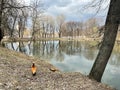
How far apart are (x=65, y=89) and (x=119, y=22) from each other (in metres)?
3.21

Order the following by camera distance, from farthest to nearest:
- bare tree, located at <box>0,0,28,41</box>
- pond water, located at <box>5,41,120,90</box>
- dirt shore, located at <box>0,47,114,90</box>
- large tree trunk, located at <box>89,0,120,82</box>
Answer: bare tree, located at <box>0,0,28,41</box>, pond water, located at <box>5,41,120,90</box>, large tree trunk, located at <box>89,0,120,82</box>, dirt shore, located at <box>0,47,114,90</box>

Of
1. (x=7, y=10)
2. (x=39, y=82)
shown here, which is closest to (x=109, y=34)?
(x=39, y=82)

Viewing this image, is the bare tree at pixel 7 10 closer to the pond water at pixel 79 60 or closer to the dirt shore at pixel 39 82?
the pond water at pixel 79 60

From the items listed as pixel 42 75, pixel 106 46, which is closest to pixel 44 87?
pixel 42 75

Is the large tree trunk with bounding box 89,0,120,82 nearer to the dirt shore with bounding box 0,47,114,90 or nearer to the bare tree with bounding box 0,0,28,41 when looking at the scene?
the dirt shore with bounding box 0,47,114,90

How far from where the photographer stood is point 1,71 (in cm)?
692

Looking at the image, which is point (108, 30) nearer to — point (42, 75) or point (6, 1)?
point (42, 75)

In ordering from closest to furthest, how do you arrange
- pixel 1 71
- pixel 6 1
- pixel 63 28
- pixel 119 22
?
pixel 1 71
pixel 119 22
pixel 6 1
pixel 63 28

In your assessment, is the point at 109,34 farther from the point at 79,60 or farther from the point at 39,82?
the point at 79,60

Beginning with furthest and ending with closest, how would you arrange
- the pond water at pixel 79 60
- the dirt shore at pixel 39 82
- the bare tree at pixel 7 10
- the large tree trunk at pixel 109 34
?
the bare tree at pixel 7 10
the pond water at pixel 79 60
the large tree trunk at pixel 109 34
the dirt shore at pixel 39 82

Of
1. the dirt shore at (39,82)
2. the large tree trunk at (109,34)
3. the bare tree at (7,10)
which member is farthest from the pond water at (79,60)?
the bare tree at (7,10)

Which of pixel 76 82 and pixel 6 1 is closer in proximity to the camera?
pixel 76 82

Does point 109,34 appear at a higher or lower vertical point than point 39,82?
higher

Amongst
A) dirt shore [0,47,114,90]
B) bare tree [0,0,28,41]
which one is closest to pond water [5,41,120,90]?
dirt shore [0,47,114,90]
